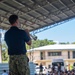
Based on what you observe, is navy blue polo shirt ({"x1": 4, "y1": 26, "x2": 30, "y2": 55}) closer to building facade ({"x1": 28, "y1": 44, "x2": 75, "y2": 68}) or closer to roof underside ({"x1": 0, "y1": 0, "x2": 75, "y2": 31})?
roof underside ({"x1": 0, "y1": 0, "x2": 75, "y2": 31})

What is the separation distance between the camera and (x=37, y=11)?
23.7 m

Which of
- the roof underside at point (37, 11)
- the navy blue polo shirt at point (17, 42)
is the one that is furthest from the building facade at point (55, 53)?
the navy blue polo shirt at point (17, 42)

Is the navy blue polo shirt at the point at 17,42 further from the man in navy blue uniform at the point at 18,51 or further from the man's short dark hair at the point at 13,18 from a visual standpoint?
the man's short dark hair at the point at 13,18

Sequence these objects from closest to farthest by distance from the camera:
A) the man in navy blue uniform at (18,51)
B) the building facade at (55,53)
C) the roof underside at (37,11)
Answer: the man in navy blue uniform at (18,51), the roof underside at (37,11), the building facade at (55,53)

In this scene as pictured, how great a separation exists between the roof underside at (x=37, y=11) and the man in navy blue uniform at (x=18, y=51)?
14.3 metres

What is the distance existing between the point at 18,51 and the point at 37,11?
1951 centimetres

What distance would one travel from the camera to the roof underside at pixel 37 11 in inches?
805

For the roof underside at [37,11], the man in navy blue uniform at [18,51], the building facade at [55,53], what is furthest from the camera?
the building facade at [55,53]

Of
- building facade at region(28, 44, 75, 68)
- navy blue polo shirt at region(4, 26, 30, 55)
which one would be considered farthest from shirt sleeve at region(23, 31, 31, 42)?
building facade at region(28, 44, 75, 68)

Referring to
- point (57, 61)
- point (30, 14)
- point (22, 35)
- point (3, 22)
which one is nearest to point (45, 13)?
point (30, 14)

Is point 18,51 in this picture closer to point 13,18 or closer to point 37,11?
point 13,18

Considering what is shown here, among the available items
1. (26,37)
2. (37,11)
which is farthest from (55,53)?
(26,37)

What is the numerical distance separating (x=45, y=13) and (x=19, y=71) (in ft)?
69.5

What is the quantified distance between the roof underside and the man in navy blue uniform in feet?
46.8
